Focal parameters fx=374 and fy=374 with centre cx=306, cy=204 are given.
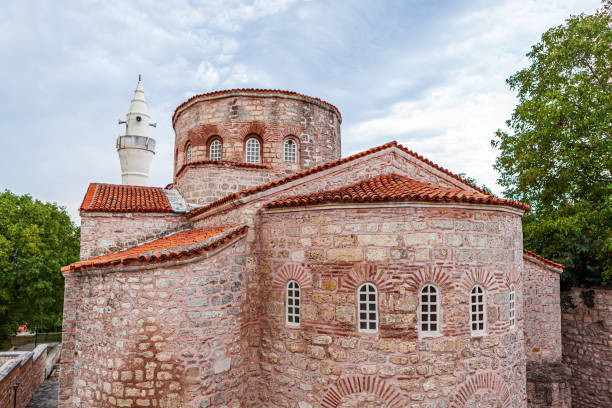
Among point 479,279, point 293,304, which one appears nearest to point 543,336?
point 479,279

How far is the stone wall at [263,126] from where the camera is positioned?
12133mm

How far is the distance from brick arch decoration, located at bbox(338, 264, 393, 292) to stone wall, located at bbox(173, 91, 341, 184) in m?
6.06

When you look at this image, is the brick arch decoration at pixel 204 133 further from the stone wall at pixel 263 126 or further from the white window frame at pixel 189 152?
the white window frame at pixel 189 152

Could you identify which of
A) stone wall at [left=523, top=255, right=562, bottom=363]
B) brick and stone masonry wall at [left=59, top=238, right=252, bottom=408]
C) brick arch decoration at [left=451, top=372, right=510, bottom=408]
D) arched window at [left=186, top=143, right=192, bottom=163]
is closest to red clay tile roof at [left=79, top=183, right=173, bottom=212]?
arched window at [left=186, top=143, right=192, bottom=163]

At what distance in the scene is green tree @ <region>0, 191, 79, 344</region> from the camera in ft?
59.0

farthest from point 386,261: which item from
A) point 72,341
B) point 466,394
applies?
point 72,341

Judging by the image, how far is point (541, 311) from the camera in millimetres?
11133

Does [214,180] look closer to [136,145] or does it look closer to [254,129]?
[254,129]

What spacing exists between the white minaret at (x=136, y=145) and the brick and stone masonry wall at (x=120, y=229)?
547 cm

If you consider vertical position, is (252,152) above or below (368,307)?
above

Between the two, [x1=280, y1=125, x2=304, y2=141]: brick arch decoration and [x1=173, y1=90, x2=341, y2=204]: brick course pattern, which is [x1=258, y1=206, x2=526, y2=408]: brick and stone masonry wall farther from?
[x1=280, y1=125, x2=304, y2=141]: brick arch decoration

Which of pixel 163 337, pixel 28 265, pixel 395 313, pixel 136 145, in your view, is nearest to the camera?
pixel 163 337

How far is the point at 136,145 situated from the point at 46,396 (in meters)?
10.4

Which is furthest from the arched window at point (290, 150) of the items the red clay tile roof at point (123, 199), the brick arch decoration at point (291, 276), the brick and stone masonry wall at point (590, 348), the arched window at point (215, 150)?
the brick and stone masonry wall at point (590, 348)
